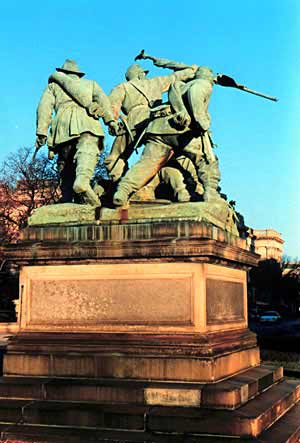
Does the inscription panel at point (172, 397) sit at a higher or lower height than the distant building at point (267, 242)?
lower

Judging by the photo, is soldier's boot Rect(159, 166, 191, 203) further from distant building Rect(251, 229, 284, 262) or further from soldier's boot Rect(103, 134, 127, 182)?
distant building Rect(251, 229, 284, 262)

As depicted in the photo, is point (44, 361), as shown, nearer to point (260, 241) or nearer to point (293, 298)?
point (293, 298)

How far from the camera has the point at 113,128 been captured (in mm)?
8977

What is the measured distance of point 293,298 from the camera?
266 ft

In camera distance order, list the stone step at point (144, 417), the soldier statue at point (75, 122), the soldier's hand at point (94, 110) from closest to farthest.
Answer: the stone step at point (144, 417) < the soldier statue at point (75, 122) < the soldier's hand at point (94, 110)

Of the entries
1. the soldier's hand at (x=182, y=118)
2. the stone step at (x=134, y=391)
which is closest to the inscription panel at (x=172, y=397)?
the stone step at (x=134, y=391)

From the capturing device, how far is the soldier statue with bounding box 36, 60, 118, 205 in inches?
340

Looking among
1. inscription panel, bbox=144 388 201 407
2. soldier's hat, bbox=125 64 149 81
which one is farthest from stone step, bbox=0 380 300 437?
soldier's hat, bbox=125 64 149 81

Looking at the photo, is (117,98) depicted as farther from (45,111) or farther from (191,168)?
(191,168)

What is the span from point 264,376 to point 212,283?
144 centimetres

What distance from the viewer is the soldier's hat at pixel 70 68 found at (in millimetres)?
9266

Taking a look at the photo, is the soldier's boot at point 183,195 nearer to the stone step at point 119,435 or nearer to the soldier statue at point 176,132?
the soldier statue at point 176,132

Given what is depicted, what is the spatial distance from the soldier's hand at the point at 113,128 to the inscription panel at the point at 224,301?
283cm

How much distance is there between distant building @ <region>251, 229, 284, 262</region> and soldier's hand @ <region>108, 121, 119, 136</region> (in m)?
114
